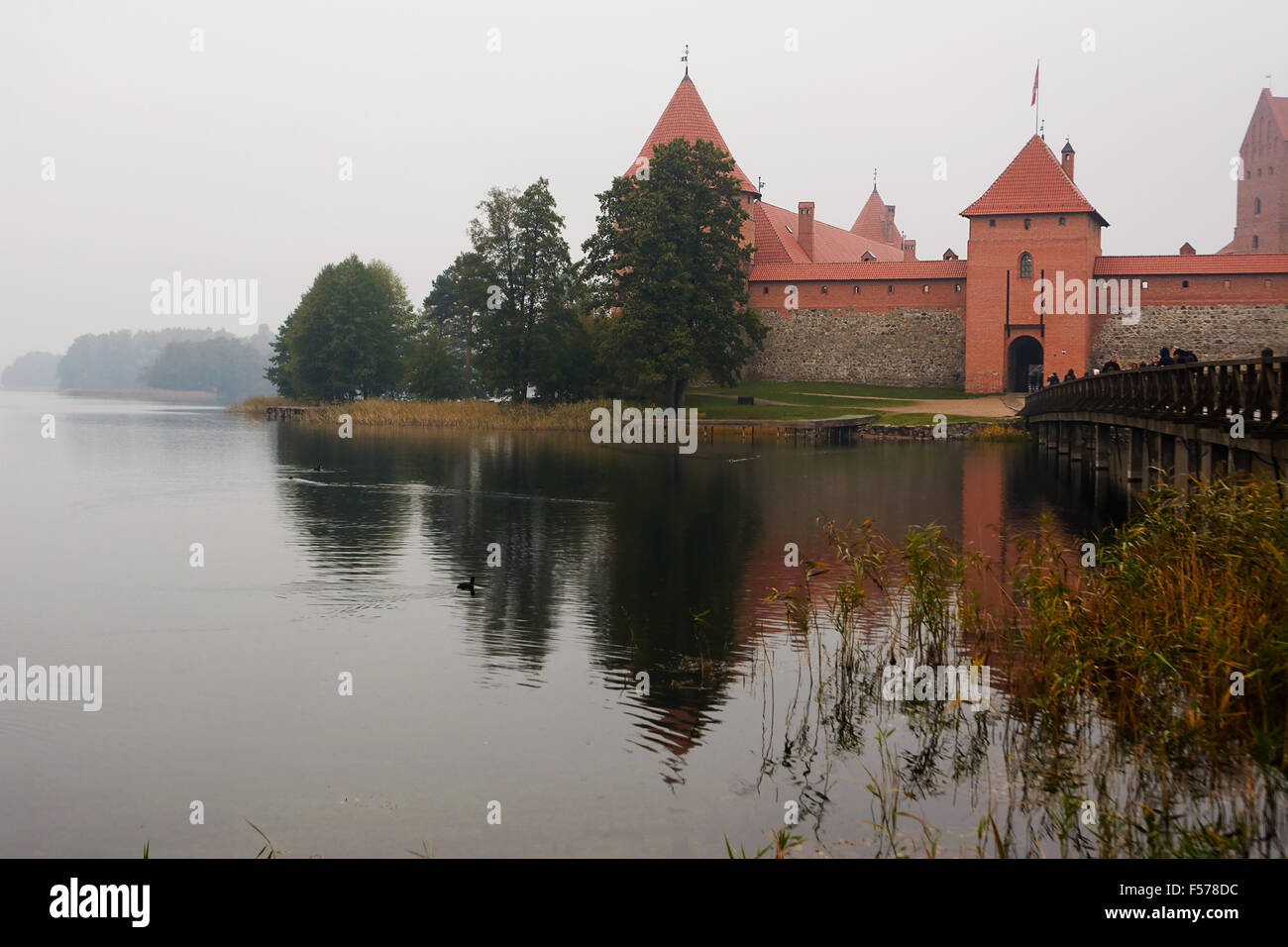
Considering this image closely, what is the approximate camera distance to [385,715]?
31.4 feet

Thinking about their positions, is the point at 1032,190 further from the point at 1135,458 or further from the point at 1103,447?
the point at 1135,458

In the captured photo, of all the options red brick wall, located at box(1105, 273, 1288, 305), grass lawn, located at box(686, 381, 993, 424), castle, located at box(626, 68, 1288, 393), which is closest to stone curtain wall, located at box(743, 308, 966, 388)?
castle, located at box(626, 68, 1288, 393)

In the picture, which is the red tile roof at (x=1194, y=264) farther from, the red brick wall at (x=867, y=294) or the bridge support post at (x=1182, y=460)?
the bridge support post at (x=1182, y=460)

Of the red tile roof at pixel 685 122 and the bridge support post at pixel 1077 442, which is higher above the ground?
the red tile roof at pixel 685 122

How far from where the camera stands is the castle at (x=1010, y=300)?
173ft

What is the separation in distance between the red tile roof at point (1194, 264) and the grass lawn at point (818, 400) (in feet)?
28.5

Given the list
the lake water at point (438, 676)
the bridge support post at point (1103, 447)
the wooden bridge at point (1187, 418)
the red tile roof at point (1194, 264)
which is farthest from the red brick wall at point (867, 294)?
the lake water at point (438, 676)

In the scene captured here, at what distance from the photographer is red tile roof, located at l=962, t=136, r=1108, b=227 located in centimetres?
5275

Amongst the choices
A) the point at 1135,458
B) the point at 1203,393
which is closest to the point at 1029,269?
the point at 1135,458

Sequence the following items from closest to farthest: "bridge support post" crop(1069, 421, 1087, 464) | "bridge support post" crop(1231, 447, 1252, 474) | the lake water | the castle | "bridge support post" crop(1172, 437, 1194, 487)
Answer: the lake water < "bridge support post" crop(1231, 447, 1252, 474) < "bridge support post" crop(1172, 437, 1194, 487) < "bridge support post" crop(1069, 421, 1087, 464) < the castle

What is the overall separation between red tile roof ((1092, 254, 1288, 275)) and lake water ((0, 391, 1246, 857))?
3345 cm

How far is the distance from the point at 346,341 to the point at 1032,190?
36.2 metres

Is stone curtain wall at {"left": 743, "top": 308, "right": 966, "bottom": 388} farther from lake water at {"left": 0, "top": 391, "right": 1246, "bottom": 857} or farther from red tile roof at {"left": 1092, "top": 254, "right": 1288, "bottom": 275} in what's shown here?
lake water at {"left": 0, "top": 391, "right": 1246, "bottom": 857}
